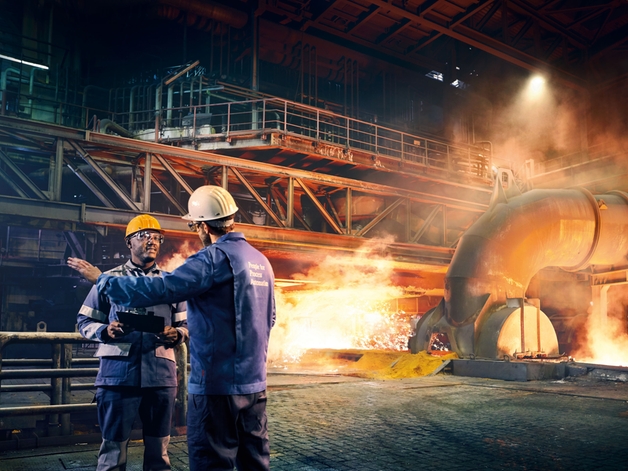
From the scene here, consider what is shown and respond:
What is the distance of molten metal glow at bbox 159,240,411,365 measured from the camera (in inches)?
428

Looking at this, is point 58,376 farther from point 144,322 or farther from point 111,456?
point 144,322

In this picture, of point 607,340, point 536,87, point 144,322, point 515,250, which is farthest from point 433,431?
point 536,87

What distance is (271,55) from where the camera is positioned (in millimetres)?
15844

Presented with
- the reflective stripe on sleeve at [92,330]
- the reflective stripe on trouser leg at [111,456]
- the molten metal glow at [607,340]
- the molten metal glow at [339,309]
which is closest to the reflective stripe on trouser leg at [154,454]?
the reflective stripe on trouser leg at [111,456]

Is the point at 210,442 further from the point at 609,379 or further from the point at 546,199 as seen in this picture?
the point at 546,199

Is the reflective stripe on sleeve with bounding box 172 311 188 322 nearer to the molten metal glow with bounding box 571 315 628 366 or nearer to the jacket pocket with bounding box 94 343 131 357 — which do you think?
the jacket pocket with bounding box 94 343 131 357

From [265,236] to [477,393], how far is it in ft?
15.6

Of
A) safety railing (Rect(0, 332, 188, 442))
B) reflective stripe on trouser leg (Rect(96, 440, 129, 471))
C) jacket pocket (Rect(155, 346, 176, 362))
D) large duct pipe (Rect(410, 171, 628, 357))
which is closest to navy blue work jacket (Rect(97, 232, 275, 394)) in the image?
jacket pocket (Rect(155, 346, 176, 362))

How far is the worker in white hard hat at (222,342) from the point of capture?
6.94ft

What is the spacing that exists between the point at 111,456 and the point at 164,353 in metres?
0.57

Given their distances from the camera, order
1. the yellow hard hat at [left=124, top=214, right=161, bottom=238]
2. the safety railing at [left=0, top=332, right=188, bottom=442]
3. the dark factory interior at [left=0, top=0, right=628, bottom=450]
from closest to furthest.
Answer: the yellow hard hat at [left=124, top=214, right=161, bottom=238], the safety railing at [left=0, top=332, right=188, bottom=442], the dark factory interior at [left=0, top=0, right=628, bottom=450]

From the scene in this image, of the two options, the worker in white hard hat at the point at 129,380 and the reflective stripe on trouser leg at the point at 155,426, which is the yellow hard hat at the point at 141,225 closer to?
the worker in white hard hat at the point at 129,380

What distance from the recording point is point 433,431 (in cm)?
432

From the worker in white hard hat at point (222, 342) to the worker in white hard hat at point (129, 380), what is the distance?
549 millimetres
